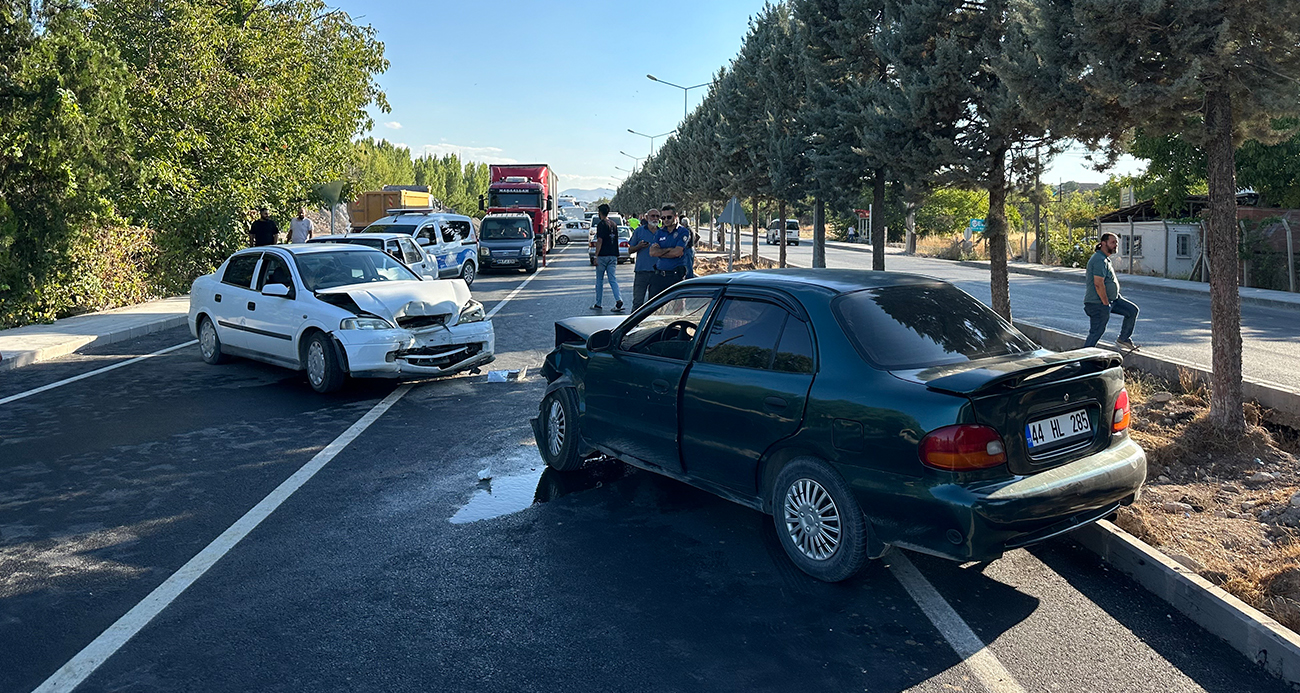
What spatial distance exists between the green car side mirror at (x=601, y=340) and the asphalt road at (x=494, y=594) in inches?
38.7

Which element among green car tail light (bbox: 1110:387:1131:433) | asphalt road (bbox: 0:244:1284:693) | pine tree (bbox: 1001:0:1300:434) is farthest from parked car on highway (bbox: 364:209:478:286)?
green car tail light (bbox: 1110:387:1131:433)

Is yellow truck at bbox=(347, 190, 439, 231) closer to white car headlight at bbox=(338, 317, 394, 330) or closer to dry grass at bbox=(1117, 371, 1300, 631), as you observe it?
white car headlight at bbox=(338, 317, 394, 330)

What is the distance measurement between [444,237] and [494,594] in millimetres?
21489

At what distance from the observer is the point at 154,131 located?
2314cm

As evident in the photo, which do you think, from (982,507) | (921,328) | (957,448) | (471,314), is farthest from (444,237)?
(982,507)

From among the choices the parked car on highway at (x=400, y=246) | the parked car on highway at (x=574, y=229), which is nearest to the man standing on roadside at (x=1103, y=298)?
the parked car on highway at (x=400, y=246)

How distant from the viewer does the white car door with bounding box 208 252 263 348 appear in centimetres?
1161

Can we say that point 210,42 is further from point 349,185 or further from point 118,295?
point 349,185

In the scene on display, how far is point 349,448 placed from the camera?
7824mm

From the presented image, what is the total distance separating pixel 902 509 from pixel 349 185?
3246 cm

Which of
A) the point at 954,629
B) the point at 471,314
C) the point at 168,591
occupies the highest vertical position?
the point at 471,314

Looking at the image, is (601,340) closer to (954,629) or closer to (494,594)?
(494,594)

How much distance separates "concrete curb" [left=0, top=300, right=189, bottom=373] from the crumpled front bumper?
5.84 meters

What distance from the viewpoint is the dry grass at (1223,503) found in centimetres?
471
